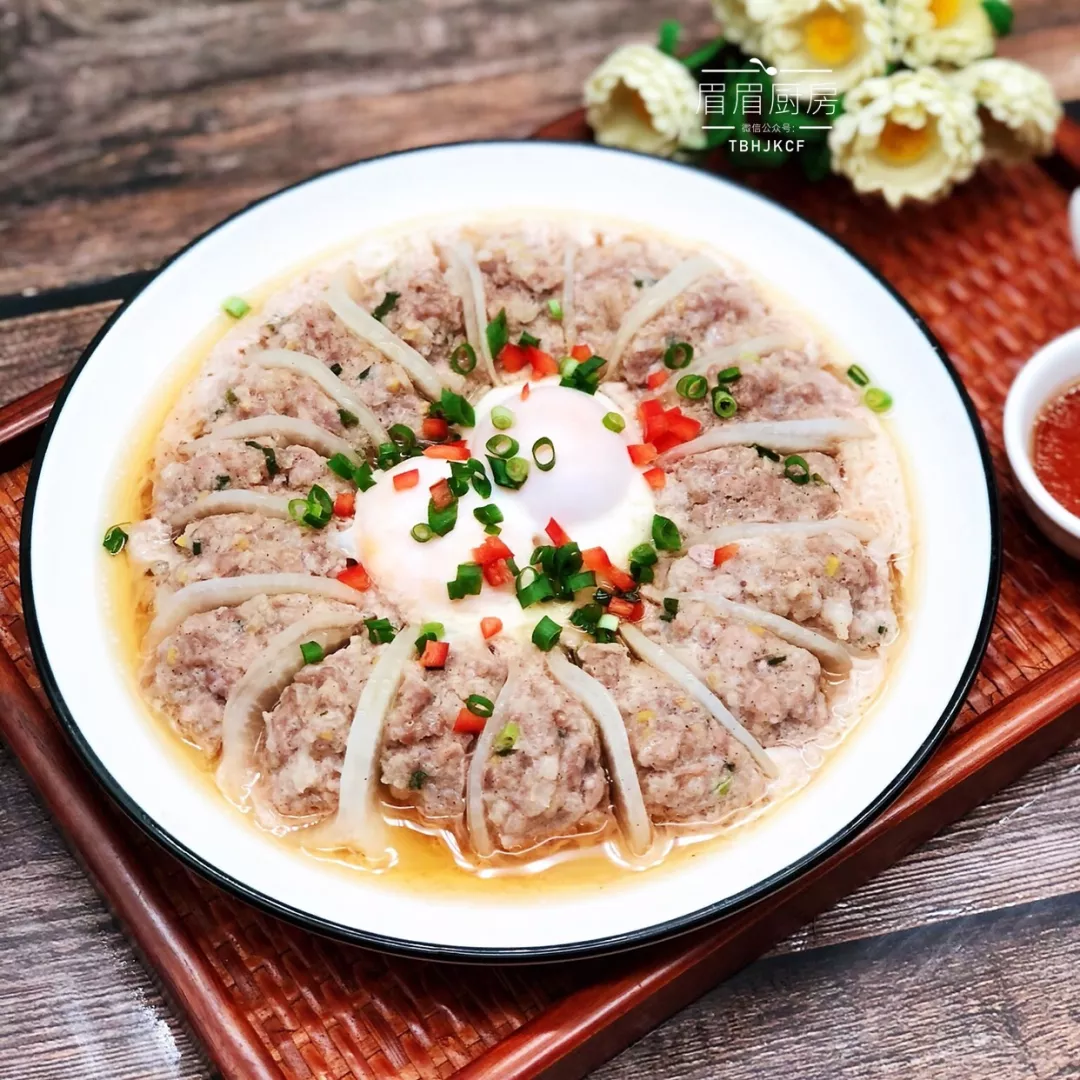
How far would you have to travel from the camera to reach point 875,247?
177 inches

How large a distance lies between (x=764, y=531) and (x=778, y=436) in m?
0.37

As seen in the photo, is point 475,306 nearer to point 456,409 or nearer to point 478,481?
point 456,409

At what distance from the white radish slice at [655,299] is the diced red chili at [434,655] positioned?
1183 millimetres

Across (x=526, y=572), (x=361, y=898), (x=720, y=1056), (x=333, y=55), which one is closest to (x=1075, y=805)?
(x=720, y=1056)

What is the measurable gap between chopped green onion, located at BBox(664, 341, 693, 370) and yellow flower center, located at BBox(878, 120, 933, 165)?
53.0 inches

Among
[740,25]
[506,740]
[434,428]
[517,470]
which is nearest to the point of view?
[506,740]

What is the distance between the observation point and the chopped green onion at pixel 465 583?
10.6 ft

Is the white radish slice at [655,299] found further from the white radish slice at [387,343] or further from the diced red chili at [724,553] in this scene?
the diced red chili at [724,553]

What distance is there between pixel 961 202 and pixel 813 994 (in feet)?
10.2

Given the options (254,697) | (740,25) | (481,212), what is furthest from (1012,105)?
(254,697)

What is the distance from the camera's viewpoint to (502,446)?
11.3 ft

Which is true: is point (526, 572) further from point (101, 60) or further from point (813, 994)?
point (101, 60)

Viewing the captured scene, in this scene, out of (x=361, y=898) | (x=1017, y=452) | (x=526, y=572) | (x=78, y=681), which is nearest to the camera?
(x=361, y=898)

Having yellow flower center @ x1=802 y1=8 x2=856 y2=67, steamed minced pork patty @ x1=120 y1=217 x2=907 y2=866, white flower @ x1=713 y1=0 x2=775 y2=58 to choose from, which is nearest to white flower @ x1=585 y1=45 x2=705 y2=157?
white flower @ x1=713 y1=0 x2=775 y2=58
